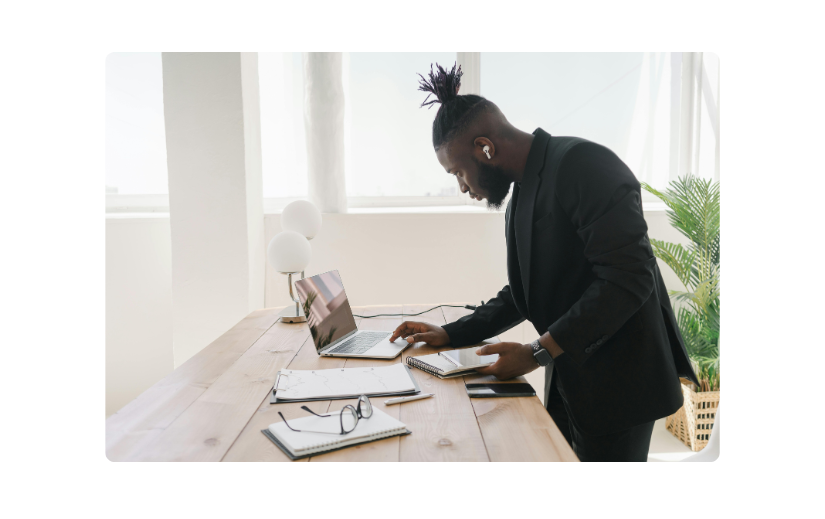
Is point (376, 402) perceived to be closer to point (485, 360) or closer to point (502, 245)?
point (485, 360)

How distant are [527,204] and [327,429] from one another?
722mm

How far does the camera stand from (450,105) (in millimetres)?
1366

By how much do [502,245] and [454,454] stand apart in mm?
2317

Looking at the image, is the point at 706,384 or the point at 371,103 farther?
the point at 371,103

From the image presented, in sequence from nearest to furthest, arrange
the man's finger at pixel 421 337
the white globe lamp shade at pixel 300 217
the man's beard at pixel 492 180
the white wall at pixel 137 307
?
the man's beard at pixel 492 180 → the man's finger at pixel 421 337 → the white globe lamp shade at pixel 300 217 → the white wall at pixel 137 307

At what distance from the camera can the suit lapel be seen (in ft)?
4.09

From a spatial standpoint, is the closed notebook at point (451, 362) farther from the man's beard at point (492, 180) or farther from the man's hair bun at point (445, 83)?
the man's hair bun at point (445, 83)

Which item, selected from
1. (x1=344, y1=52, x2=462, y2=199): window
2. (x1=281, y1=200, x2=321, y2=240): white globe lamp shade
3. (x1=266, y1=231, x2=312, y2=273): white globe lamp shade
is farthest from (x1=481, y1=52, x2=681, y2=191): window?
(x1=266, y1=231, x2=312, y2=273): white globe lamp shade

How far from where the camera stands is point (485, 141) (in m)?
1.32

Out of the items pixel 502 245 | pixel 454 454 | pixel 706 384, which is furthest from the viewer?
pixel 502 245

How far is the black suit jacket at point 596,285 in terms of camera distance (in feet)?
3.53

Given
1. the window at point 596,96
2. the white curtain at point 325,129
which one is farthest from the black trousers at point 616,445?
the window at point 596,96

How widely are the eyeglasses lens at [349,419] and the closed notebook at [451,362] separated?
316 mm
